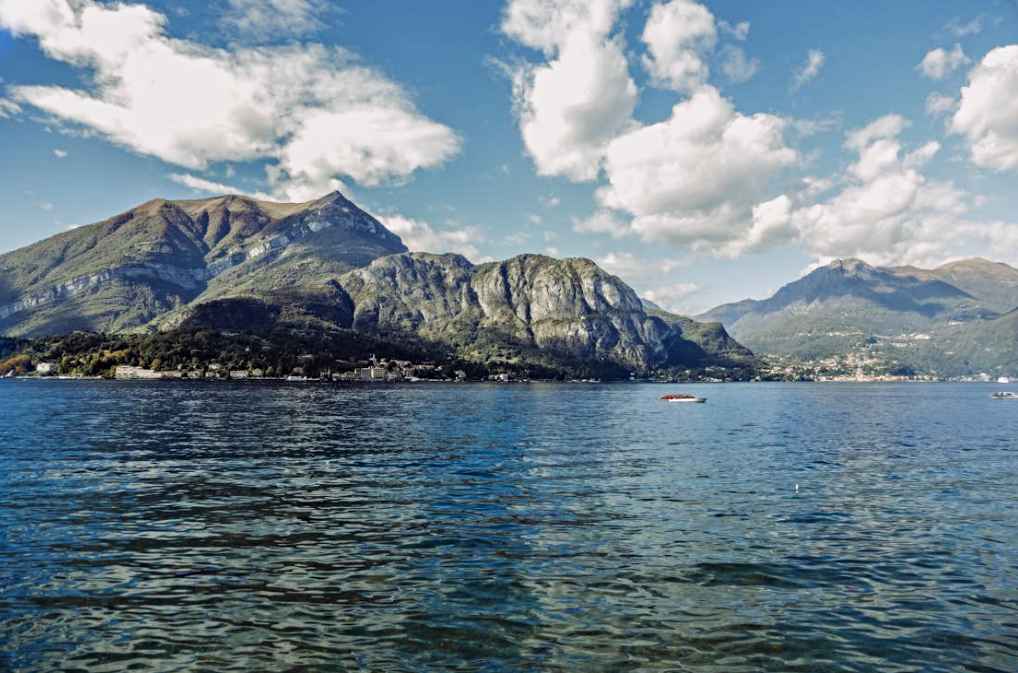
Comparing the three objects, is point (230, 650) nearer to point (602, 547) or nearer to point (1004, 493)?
point (602, 547)

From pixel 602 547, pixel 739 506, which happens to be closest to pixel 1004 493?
pixel 739 506

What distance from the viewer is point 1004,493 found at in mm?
44969

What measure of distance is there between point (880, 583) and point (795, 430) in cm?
8061

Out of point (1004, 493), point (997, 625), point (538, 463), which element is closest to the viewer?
point (997, 625)

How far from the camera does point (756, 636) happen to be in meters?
19.4

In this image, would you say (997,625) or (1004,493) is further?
(1004,493)

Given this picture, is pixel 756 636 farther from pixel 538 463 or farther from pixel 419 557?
pixel 538 463

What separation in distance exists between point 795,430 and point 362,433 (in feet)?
229

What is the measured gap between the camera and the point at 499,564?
2627 centimetres

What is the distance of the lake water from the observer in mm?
18094

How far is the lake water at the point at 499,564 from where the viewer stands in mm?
18094

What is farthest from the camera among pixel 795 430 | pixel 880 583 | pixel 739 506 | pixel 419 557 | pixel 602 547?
pixel 795 430

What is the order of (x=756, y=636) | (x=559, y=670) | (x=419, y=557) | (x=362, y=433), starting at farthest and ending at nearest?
(x=362, y=433)
(x=419, y=557)
(x=756, y=636)
(x=559, y=670)

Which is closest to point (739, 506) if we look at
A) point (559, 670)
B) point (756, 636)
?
point (756, 636)
